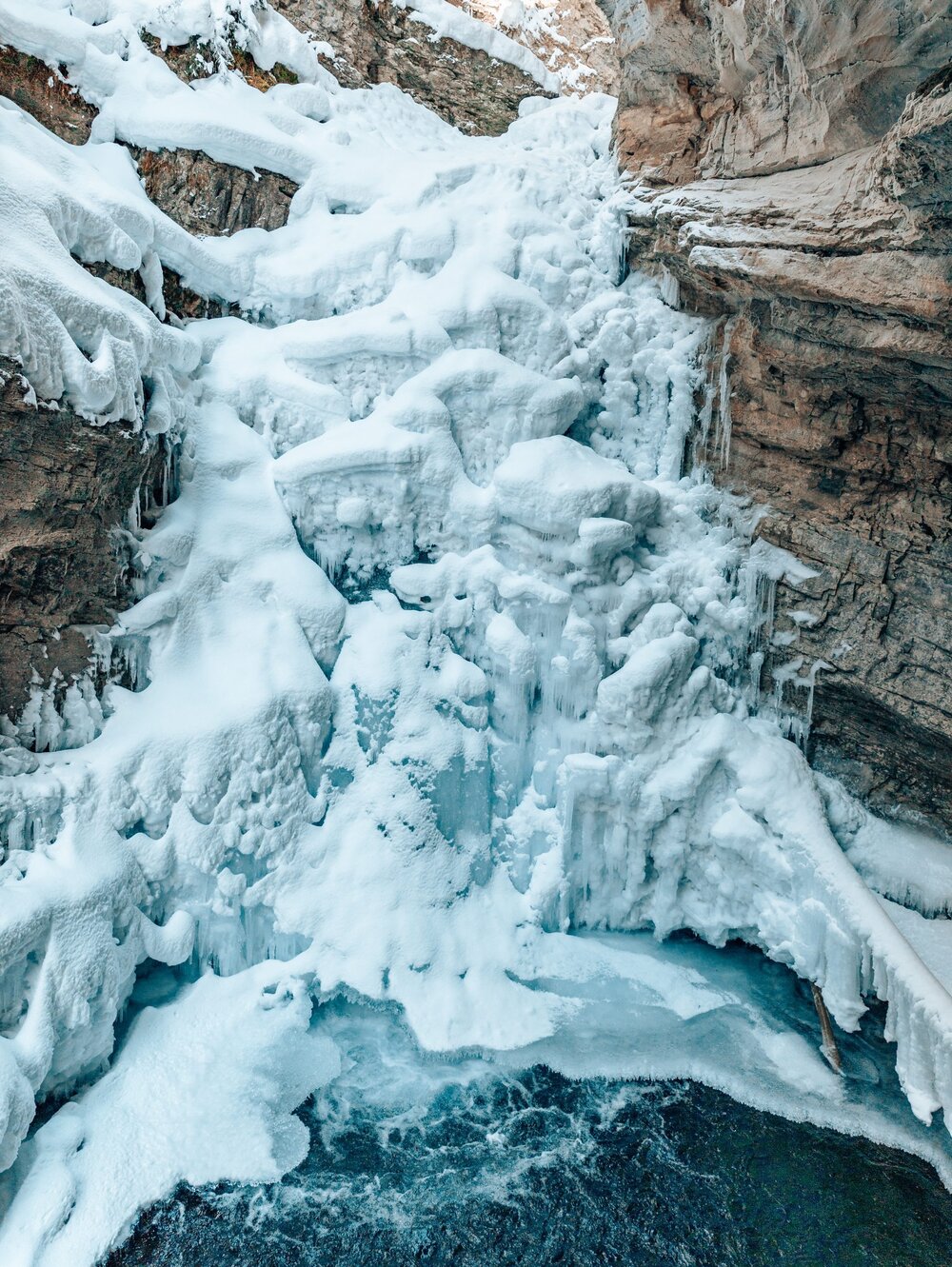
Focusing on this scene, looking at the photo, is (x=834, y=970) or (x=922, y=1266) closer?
(x=922, y=1266)

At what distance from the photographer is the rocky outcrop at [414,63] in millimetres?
9828

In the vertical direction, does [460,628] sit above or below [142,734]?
above

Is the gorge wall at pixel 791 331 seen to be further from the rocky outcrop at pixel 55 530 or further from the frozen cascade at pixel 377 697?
the frozen cascade at pixel 377 697

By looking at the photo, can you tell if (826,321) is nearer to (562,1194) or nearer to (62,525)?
(62,525)

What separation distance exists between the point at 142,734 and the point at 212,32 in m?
7.71

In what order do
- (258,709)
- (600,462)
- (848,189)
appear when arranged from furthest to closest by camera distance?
1. (600,462)
2. (258,709)
3. (848,189)

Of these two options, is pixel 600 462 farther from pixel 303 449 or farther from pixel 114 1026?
pixel 114 1026

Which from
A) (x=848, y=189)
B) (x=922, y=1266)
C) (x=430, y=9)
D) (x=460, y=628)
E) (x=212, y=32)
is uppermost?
(x=430, y=9)

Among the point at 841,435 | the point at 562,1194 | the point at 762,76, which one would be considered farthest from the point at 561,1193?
the point at 762,76

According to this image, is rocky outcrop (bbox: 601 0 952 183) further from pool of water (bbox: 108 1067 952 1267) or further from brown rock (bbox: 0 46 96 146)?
pool of water (bbox: 108 1067 952 1267)

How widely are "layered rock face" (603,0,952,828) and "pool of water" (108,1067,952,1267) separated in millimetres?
3233

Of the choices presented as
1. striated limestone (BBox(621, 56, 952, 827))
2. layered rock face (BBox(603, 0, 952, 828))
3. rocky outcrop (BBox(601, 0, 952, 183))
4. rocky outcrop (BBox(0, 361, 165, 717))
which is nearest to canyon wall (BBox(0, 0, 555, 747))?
rocky outcrop (BBox(0, 361, 165, 717))

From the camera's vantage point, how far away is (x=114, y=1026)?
5828 mm

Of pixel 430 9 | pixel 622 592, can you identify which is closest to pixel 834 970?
pixel 622 592
